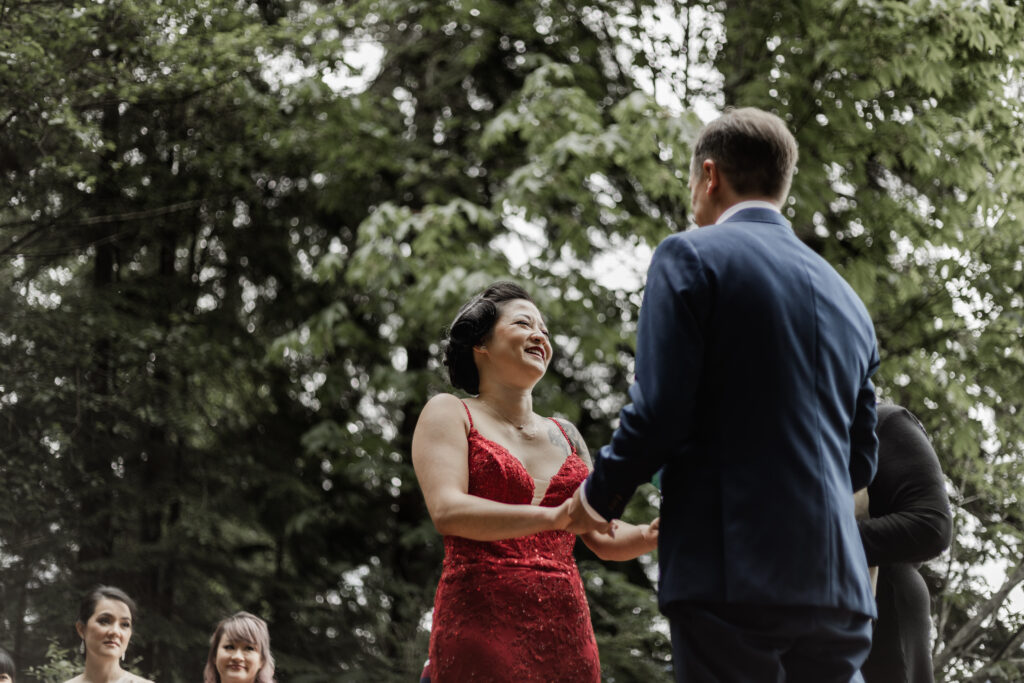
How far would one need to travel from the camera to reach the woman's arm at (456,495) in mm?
1900

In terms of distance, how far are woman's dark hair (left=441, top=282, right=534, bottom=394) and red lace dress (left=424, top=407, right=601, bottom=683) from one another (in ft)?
0.58

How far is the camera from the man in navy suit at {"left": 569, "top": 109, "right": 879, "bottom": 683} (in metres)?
1.53

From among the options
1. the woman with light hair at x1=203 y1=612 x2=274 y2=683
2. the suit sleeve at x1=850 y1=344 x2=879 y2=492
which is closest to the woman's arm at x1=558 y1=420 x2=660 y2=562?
the suit sleeve at x1=850 y1=344 x2=879 y2=492

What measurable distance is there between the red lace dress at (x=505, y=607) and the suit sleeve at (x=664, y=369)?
548 mm

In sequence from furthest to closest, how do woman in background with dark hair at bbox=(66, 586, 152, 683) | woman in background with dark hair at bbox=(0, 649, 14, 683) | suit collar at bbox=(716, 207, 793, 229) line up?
1. woman in background with dark hair at bbox=(0, 649, 14, 683)
2. woman in background with dark hair at bbox=(66, 586, 152, 683)
3. suit collar at bbox=(716, 207, 793, 229)

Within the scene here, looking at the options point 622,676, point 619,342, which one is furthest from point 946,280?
point 622,676

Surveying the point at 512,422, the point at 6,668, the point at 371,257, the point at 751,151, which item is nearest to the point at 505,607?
the point at 512,422

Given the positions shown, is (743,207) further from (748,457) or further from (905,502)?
(905,502)

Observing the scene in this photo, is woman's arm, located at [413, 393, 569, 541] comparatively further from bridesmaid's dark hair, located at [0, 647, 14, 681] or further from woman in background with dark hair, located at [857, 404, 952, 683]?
bridesmaid's dark hair, located at [0, 647, 14, 681]

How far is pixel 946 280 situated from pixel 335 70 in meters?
3.72

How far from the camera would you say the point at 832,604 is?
153 centimetres

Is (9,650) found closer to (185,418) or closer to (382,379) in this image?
(185,418)

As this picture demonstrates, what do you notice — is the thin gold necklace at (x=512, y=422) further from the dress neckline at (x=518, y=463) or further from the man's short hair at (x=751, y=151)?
the man's short hair at (x=751, y=151)

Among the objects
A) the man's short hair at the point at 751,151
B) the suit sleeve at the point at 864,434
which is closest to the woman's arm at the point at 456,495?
the suit sleeve at the point at 864,434
